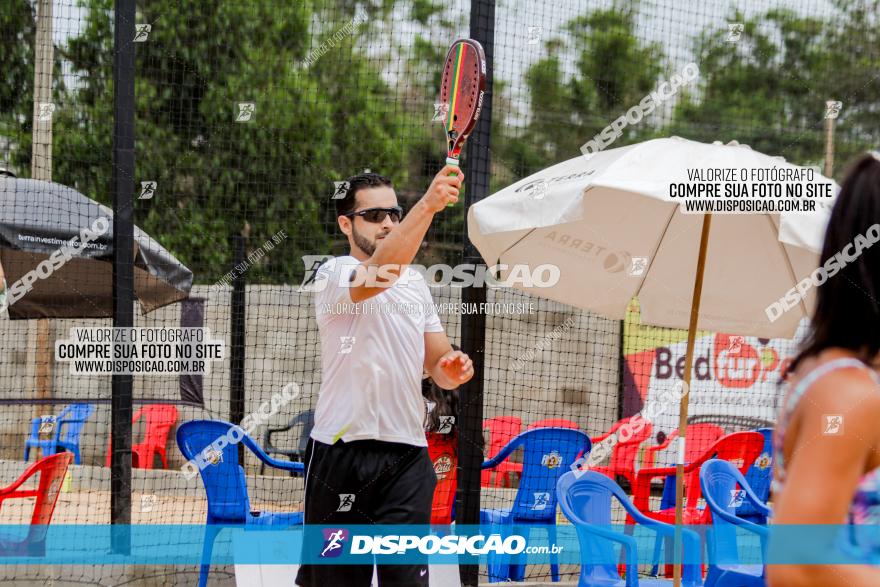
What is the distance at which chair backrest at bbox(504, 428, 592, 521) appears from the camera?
593 cm

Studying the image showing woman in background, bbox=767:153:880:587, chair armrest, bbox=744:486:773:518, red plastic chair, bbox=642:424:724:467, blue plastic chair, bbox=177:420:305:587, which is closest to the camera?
woman in background, bbox=767:153:880:587

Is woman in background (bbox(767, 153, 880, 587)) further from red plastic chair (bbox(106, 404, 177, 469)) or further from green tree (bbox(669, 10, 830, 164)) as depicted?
green tree (bbox(669, 10, 830, 164))

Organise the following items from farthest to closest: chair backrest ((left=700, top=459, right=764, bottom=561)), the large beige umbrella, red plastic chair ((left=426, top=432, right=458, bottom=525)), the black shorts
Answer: red plastic chair ((left=426, top=432, right=458, bottom=525)), chair backrest ((left=700, top=459, right=764, bottom=561)), the large beige umbrella, the black shorts

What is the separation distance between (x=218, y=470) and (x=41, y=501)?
3.06ft

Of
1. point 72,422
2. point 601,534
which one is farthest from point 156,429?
point 601,534

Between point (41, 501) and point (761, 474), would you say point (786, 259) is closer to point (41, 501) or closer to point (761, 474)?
point (761, 474)

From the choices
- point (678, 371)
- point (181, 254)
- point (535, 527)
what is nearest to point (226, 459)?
point (535, 527)

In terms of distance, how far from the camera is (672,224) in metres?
4.67

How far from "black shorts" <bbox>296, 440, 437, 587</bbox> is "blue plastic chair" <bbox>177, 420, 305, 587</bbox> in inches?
75.0

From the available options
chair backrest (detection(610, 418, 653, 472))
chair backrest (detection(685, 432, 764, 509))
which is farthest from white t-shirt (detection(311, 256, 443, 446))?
chair backrest (detection(610, 418, 653, 472))

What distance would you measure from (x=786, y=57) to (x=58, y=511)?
20414 mm

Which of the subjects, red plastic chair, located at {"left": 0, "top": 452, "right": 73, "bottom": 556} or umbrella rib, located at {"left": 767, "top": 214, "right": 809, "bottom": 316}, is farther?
red plastic chair, located at {"left": 0, "top": 452, "right": 73, "bottom": 556}

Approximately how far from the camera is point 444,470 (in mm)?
5680

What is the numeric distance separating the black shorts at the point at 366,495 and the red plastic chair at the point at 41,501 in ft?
7.66
